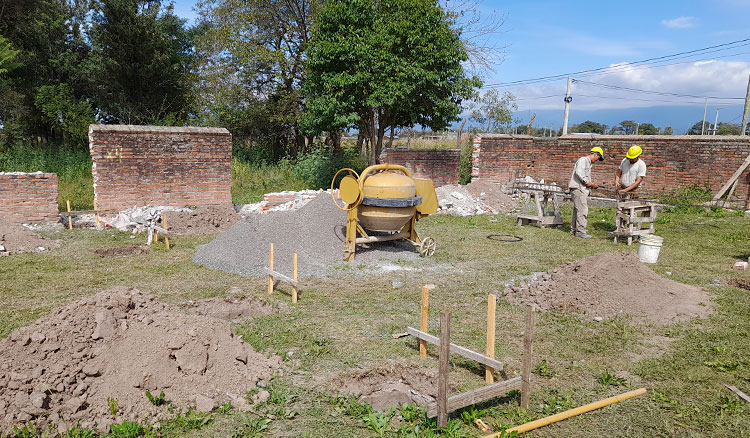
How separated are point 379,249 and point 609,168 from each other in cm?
1004

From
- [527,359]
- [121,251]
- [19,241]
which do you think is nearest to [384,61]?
[121,251]

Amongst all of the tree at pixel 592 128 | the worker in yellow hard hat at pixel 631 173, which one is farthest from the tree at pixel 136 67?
the tree at pixel 592 128

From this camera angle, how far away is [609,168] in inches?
625

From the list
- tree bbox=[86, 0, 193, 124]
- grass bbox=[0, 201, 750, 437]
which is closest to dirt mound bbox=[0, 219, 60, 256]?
grass bbox=[0, 201, 750, 437]

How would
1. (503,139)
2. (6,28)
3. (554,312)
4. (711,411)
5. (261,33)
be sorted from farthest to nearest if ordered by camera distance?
1. (6,28)
2. (261,33)
3. (503,139)
4. (554,312)
5. (711,411)

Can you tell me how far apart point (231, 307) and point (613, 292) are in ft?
15.6

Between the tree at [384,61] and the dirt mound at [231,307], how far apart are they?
927 centimetres

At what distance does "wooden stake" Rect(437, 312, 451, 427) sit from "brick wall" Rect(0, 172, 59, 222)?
10.7m

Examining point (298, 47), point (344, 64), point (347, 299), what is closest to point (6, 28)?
point (298, 47)

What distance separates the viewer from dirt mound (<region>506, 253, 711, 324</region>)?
20.0ft

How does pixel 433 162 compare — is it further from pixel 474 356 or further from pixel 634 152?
pixel 474 356

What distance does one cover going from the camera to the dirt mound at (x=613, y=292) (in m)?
6.11

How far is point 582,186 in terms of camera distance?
1061cm

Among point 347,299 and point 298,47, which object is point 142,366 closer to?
point 347,299
